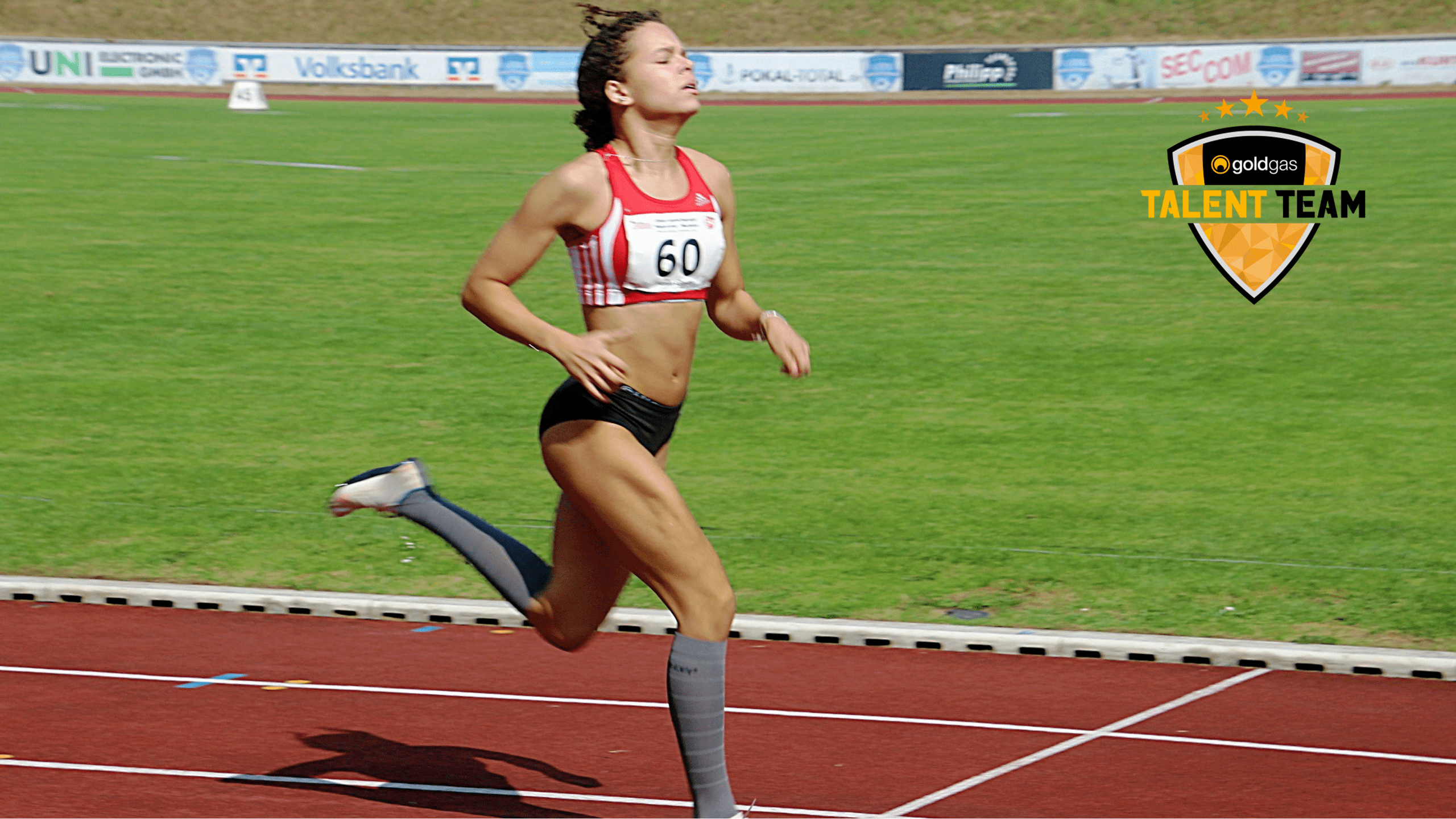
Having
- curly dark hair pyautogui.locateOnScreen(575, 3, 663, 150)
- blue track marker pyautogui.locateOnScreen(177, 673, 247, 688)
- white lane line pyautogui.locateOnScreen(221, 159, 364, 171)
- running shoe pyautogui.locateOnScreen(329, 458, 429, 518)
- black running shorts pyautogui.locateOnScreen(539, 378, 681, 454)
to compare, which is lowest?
blue track marker pyautogui.locateOnScreen(177, 673, 247, 688)

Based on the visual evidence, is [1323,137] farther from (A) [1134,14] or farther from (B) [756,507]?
(A) [1134,14]

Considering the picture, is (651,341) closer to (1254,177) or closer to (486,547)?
(486,547)

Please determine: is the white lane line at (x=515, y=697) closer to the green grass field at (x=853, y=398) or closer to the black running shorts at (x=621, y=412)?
the green grass field at (x=853, y=398)

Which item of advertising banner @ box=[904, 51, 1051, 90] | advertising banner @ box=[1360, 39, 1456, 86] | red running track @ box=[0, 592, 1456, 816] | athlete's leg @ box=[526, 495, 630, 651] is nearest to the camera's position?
athlete's leg @ box=[526, 495, 630, 651]

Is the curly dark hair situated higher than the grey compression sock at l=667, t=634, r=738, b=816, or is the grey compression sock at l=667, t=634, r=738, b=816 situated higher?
the curly dark hair

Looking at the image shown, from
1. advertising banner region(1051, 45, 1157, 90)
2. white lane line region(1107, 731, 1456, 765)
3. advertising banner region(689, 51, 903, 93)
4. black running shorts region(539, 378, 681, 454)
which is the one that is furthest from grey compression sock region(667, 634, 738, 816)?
advertising banner region(689, 51, 903, 93)

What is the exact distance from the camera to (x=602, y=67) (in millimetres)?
4766

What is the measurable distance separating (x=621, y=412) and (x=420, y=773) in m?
1.64

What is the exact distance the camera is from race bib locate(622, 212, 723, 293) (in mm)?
4637

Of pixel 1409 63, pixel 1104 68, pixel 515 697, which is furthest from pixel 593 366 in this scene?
pixel 1104 68

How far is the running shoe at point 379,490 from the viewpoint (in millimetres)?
5270

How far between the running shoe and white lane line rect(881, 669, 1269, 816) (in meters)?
1.70

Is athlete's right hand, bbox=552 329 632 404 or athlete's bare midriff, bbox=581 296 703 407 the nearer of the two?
athlete's right hand, bbox=552 329 632 404

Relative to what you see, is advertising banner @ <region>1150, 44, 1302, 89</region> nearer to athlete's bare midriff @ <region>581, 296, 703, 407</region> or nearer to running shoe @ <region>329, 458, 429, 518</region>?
running shoe @ <region>329, 458, 429, 518</region>
